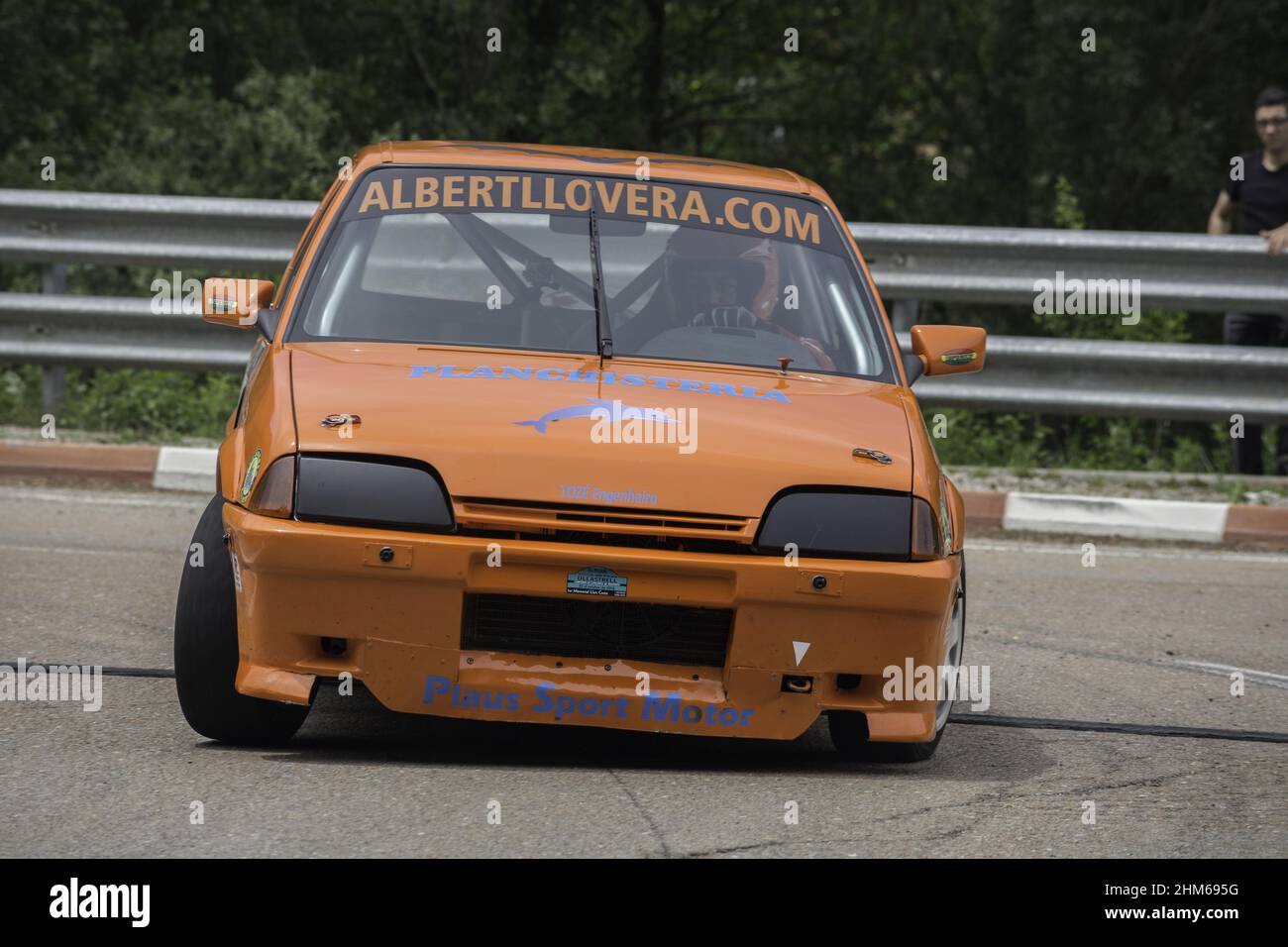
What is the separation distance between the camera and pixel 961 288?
10.1m

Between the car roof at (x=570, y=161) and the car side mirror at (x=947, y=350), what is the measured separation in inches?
23.3

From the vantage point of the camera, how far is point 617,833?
4.05m

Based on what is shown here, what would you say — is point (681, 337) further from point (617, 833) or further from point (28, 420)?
point (28, 420)

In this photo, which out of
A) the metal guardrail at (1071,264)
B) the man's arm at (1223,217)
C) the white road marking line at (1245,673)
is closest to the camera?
the white road marking line at (1245,673)

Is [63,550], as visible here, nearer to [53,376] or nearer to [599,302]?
[53,376]

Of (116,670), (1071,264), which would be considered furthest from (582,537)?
(1071,264)

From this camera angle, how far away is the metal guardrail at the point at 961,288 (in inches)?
388

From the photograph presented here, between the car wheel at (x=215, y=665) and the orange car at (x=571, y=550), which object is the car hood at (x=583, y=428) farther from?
the car wheel at (x=215, y=665)

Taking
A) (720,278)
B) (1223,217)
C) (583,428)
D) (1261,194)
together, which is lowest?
(583,428)

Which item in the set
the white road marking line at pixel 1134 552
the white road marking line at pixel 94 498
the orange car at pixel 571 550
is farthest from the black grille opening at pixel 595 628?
the white road marking line at pixel 94 498

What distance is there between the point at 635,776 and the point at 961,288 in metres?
5.96

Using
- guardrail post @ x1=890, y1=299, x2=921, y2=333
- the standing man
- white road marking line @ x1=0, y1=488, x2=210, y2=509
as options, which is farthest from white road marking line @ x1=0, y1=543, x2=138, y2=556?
the standing man

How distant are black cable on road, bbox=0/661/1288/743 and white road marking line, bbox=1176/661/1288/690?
80 cm
